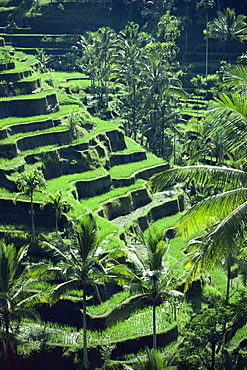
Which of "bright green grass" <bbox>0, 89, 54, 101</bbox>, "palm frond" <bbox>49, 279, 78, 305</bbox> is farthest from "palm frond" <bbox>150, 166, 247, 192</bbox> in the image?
"bright green grass" <bbox>0, 89, 54, 101</bbox>

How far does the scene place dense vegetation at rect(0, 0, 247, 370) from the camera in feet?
83.7

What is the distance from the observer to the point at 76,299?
37.9m

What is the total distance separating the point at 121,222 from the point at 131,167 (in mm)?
11161

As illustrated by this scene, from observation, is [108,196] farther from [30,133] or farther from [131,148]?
[131,148]

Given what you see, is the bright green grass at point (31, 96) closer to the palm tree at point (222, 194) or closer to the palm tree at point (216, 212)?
the palm tree at point (222, 194)

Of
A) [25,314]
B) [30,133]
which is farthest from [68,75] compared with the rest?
[25,314]

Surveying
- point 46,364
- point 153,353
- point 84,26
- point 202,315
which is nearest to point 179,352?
point 202,315

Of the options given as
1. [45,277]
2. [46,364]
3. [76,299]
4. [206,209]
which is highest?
[206,209]

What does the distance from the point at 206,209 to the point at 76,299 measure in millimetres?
17727

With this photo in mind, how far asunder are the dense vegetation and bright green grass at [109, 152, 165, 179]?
0.70 ft

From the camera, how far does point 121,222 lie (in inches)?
2040

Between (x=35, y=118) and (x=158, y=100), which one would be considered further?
(x=158, y=100)

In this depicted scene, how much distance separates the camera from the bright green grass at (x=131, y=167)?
58781 millimetres

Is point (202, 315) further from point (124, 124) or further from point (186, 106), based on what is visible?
point (186, 106)
